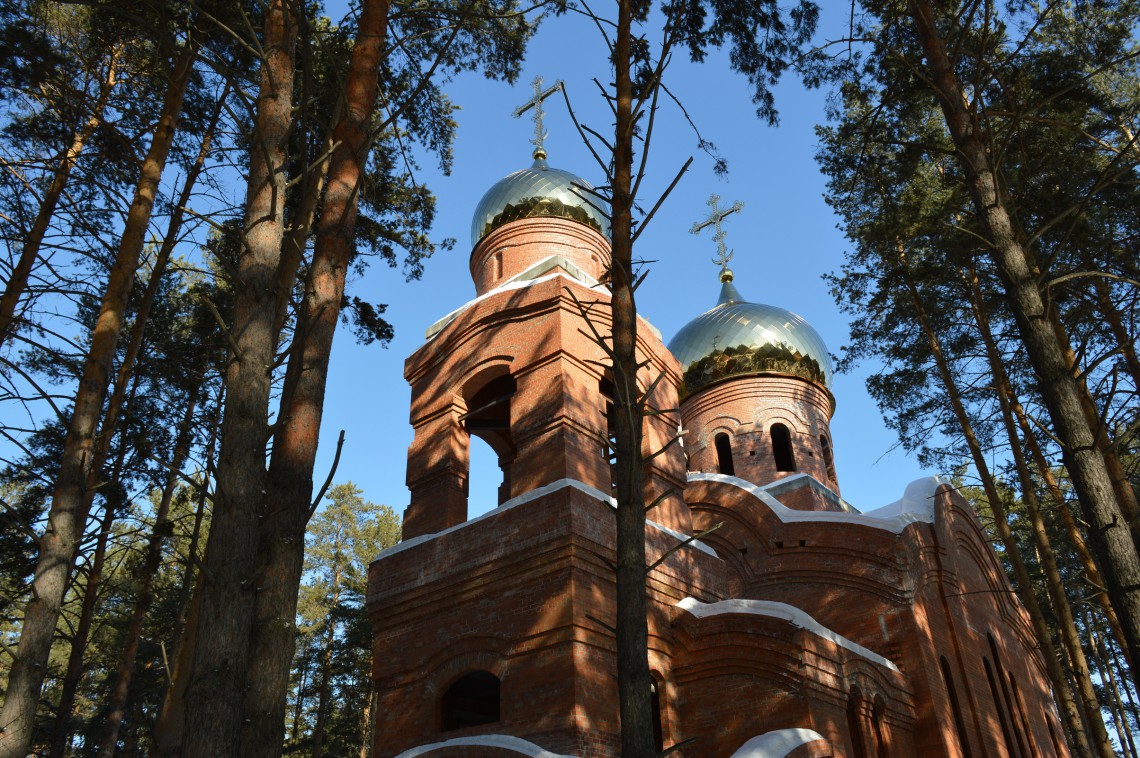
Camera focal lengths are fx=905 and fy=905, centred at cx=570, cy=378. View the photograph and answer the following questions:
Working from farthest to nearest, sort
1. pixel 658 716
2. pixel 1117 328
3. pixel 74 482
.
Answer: pixel 1117 328 < pixel 658 716 < pixel 74 482

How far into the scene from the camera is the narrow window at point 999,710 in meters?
11.5

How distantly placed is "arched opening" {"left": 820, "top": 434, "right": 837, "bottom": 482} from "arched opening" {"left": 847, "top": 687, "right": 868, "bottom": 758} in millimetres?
7959

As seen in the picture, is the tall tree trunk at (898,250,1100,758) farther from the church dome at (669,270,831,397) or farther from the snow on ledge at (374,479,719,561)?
the church dome at (669,270,831,397)

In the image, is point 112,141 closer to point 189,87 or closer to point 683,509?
point 189,87

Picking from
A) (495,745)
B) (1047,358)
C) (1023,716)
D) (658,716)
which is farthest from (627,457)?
(1023,716)

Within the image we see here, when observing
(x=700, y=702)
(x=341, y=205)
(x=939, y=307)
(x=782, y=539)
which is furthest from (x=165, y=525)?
(x=939, y=307)

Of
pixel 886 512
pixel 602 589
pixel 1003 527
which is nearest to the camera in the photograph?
pixel 602 589

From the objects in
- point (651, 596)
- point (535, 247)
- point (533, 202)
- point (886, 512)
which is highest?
point (533, 202)

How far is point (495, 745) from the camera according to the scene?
7.23 m

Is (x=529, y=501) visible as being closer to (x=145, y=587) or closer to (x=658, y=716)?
(x=658, y=716)

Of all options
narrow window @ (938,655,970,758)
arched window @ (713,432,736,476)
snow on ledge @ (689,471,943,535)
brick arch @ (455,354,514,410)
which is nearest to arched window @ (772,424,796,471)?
arched window @ (713,432,736,476)

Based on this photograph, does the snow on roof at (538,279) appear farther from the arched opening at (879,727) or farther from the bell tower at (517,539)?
the arched opening at (879,727)

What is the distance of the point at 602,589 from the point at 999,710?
660cm

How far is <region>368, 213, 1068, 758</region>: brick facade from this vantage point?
836cm
